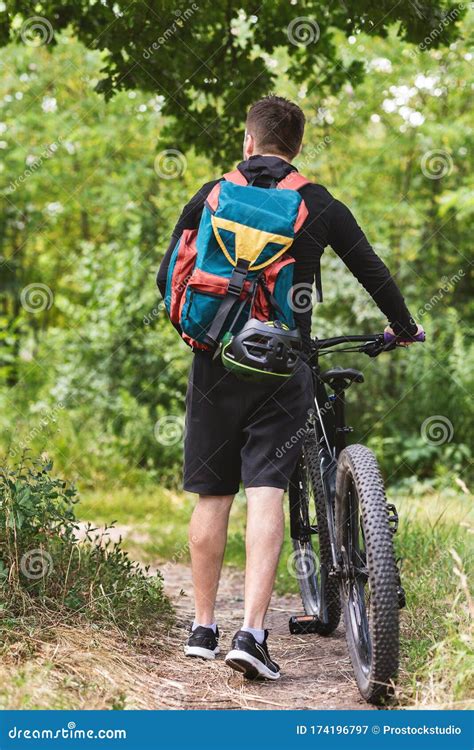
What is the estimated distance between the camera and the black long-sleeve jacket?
3.06m

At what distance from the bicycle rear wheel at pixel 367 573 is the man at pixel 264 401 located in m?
0.21

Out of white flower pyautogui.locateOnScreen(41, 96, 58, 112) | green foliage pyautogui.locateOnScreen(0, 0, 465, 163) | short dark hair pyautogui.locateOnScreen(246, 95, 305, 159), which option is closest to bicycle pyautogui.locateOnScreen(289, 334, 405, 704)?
short dark hair pyautogui.locateOnScreen(246, 95, 305, 159)

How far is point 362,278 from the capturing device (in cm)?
316

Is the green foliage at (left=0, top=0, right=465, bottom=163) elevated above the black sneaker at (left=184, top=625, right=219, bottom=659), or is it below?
above

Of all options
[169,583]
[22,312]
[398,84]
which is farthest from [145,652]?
[22,312]

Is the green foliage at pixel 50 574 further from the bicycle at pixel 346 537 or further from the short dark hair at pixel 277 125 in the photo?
the short dark hair at pixel 277 125

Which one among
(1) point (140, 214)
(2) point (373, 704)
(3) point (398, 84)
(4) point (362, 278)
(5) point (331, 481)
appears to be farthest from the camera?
(3) point (398, 84)

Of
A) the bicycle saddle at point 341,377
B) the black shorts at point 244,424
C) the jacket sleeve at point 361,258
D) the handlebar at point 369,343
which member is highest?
the jacket sleeve at point 361,258

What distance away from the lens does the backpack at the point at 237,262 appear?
2.90m

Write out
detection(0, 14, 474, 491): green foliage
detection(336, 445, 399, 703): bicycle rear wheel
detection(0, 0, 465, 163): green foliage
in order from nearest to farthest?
1. detection(336, 445, 399, 703): bicycle rear wheel
2. detection(0, 0, 465, 163): green foliage
3. detection(0, 14, 474, 491): green foliage

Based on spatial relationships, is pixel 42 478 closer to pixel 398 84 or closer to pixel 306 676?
pixel 306 676

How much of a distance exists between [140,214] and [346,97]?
2944 millimetres

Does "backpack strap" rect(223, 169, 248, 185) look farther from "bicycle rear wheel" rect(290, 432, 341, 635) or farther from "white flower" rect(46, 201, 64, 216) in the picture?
"white flower" rect(46, 201, 64, 216)

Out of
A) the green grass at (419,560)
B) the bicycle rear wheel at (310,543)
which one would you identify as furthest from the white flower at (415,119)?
the bicycle rear wheel at (310,543)
